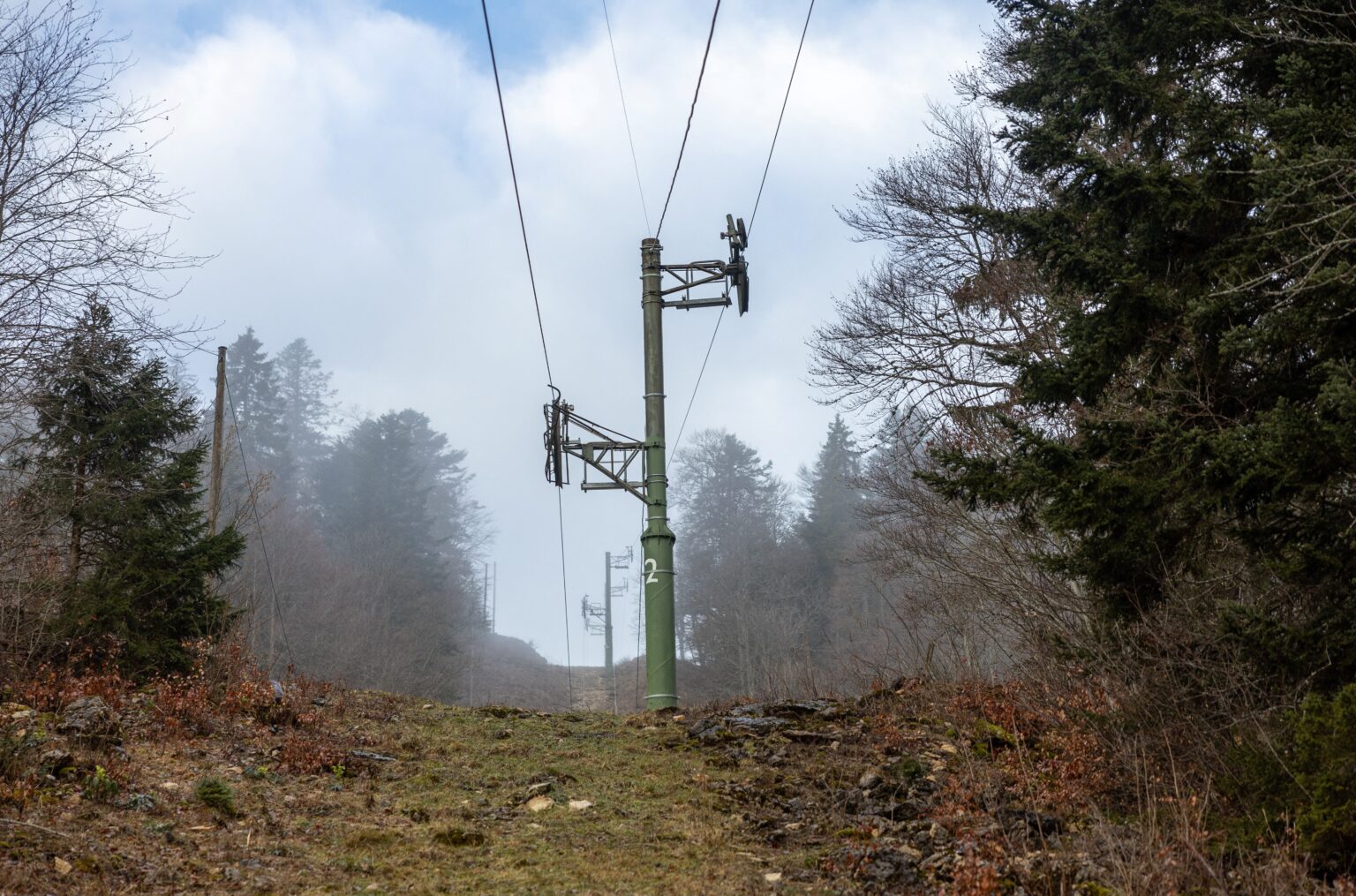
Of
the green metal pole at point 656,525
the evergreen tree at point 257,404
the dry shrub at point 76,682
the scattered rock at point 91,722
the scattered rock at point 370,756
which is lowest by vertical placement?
the scattered rock at point 370,756

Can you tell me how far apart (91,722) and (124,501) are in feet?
12.7

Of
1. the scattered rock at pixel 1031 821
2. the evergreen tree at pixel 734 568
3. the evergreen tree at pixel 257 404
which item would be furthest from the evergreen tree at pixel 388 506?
the scattered rock at pixel 1031 821

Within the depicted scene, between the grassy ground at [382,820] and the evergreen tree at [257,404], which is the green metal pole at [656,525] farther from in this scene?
the evergreen tree at [257,404]

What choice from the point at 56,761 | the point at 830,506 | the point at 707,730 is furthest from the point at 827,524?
the point at 56,761

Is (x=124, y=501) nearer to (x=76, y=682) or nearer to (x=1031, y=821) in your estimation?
(x=76, y=682)

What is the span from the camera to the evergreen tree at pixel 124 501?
32.4 feet

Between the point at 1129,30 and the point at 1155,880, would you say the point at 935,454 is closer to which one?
the point at 1155,880

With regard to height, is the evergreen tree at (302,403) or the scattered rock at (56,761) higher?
the evergreen tree at (302,403)

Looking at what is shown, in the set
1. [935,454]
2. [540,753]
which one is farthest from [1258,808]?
[540,753]

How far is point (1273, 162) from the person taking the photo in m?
5.38

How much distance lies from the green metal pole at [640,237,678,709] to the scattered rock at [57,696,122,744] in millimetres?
5878

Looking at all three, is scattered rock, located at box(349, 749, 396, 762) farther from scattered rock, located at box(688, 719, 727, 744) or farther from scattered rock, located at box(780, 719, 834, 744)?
scattered rock, located at box(780, 719, 834, 744)

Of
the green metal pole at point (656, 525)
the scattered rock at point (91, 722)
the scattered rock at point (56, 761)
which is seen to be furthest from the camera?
the green metal pole at point (656, 525)

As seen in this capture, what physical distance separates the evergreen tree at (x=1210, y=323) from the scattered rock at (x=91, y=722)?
6113 millimetres
